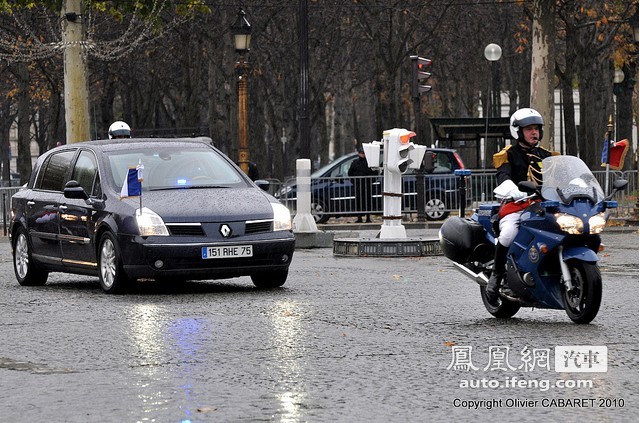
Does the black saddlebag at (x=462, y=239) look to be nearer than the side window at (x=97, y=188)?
Yes

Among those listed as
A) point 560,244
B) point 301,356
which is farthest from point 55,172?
point 301,356

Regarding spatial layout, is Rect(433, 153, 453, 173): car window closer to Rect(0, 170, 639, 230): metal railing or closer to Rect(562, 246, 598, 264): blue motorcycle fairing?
Rect(0, 170, 639, 230): metal railing

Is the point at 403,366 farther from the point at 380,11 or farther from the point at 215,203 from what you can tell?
the point at 380,11

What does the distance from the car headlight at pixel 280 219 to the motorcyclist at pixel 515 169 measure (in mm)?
3251

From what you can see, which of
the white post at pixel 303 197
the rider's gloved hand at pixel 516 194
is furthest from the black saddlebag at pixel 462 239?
the white post at pixel 303 197

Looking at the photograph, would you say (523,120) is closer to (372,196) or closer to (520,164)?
(520,164)

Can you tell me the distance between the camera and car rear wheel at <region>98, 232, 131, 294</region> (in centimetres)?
1401

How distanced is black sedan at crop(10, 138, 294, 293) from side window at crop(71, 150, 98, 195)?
1 centimetres

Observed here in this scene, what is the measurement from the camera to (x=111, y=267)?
14227 millimetres

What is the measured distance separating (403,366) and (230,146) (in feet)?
127

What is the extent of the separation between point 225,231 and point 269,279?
0.98 metres

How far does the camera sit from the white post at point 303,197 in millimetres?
22344

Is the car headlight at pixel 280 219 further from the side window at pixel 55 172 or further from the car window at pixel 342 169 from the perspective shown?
the car window at pixel 342 169

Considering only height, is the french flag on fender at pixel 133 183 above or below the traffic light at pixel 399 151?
below
